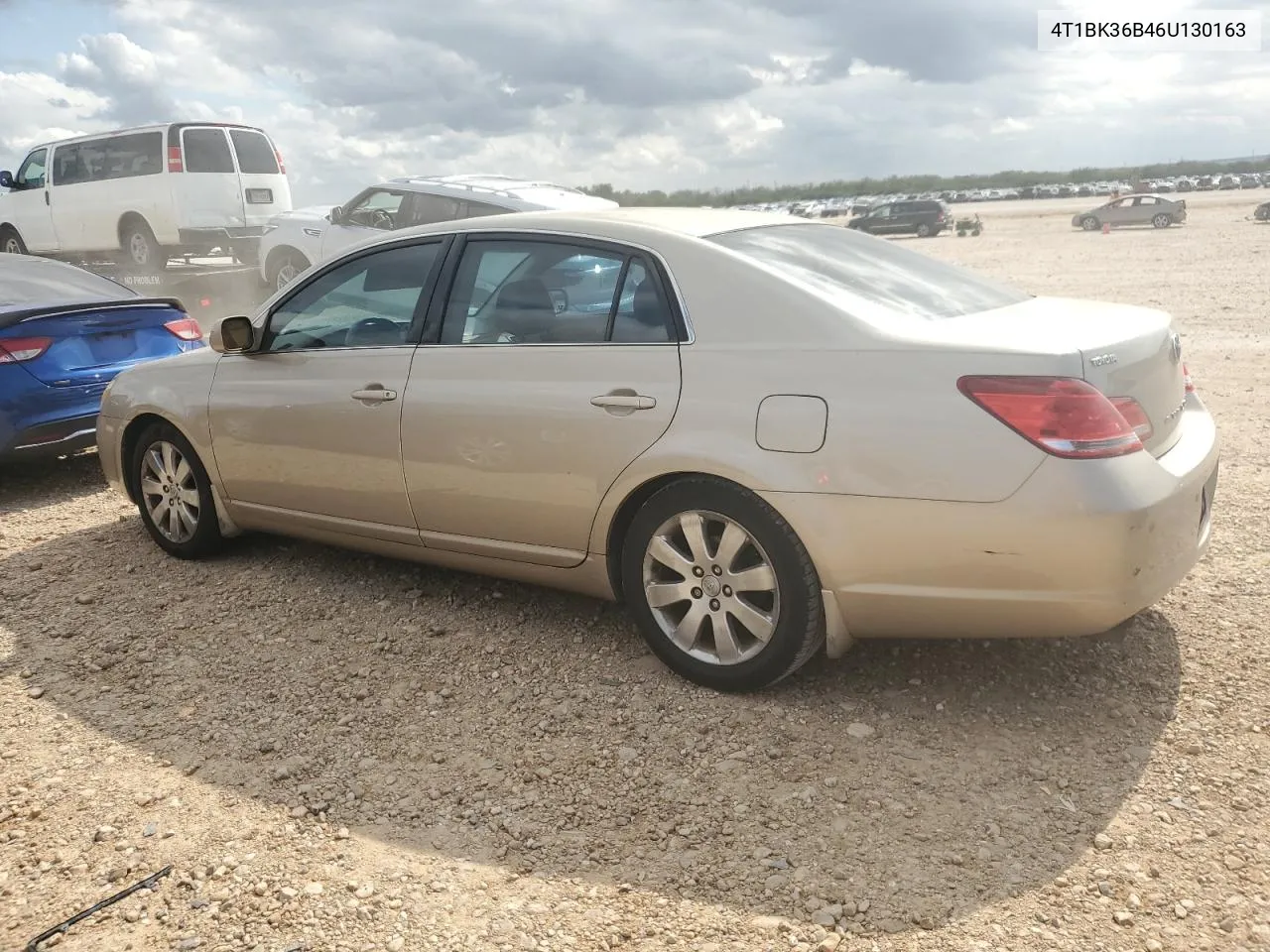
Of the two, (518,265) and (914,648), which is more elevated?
(518,265)

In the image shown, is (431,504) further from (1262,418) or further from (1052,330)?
(1262,418)

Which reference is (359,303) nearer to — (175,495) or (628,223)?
(628,223)

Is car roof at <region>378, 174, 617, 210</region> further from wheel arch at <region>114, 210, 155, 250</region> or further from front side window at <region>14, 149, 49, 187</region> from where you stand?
front side window at <region>14, 149, 49, 187</region>

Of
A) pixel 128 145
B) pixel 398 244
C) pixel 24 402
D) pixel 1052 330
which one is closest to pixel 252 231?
pixel 128 145

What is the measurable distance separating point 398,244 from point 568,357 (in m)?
1.11

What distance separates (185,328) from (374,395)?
356 centimetres

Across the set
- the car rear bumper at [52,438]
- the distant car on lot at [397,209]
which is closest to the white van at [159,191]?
the distant car on lot at [397,209]

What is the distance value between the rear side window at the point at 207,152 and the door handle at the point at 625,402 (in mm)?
12698

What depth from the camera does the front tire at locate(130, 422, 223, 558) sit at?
5.18 metres

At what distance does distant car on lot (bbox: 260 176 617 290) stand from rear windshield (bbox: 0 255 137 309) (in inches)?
65.7

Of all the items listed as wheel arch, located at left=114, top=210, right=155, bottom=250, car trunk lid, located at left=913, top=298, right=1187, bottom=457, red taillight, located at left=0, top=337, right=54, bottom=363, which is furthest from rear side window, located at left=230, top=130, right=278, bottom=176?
car trunk lid, located at left=913, top=298, right=1187, bottom=457

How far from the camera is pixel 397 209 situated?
11234 millimetres

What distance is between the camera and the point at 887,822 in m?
2.99

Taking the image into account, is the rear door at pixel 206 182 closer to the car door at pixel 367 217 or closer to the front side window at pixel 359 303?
the car door at pixel 367 217
